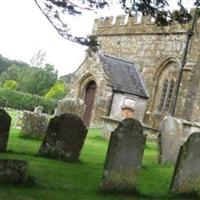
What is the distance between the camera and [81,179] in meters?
9.41

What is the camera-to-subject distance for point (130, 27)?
90.7 feet

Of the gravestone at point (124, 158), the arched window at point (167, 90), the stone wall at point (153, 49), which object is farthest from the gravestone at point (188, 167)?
the arched window at point (167, 90)

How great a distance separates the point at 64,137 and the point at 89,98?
16.1 m

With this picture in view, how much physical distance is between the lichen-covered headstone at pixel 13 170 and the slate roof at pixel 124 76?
16268 millimetres

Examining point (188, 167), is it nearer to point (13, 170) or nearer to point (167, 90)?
point (13, 170)

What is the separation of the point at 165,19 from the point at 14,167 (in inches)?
188

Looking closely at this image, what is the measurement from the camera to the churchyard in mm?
8000

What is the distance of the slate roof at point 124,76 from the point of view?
81.1ft

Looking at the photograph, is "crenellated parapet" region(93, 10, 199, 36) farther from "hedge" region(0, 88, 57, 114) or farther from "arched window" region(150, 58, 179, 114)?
"hedge" region(0, 88, 57, 114)

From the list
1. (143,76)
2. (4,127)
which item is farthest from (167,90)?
(4,127)

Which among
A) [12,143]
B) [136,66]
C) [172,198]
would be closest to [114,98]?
A: [136,66]

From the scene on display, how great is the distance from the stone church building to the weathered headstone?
9852 millimetres

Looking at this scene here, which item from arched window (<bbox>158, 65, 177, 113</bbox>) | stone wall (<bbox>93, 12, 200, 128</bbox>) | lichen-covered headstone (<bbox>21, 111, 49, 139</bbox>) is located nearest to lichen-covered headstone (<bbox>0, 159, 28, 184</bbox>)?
lichen-covered headstone (<bbox>21, 111, 49, 139</bbox>)

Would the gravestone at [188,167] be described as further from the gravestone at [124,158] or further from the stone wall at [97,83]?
the stone wall at [97,83]
